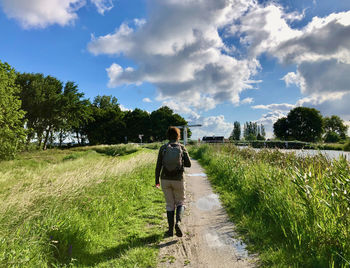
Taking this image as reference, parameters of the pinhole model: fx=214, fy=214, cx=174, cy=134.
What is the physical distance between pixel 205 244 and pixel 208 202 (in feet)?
9.36

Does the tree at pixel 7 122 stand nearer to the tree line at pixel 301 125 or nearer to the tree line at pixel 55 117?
the tree line at pixel 55 117

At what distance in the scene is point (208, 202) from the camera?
7.02m

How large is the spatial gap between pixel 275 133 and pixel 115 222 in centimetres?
7196

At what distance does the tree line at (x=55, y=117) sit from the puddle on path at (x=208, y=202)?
1988 cm

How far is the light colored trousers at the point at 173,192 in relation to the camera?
469 centimetres

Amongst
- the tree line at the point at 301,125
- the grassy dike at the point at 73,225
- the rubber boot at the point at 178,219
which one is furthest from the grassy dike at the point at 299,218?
the tree line at the point at 301,125

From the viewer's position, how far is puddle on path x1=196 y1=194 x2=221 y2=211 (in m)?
6.53

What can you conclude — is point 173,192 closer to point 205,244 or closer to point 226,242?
point 205,244

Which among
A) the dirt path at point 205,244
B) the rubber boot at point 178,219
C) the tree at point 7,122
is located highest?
the tree at point 7,122

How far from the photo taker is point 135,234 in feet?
15.5

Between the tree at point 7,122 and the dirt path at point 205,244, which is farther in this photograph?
the tree at point 7,122

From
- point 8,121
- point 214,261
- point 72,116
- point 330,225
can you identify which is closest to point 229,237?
point 214,261

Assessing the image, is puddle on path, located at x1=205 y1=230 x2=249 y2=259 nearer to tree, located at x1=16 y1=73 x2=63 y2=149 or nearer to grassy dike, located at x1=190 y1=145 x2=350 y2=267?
grassy dike, located at x1=190 y1=145 x2=350 y2=267

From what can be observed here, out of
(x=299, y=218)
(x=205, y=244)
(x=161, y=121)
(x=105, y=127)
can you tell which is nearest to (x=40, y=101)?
(x=105, y=127)
